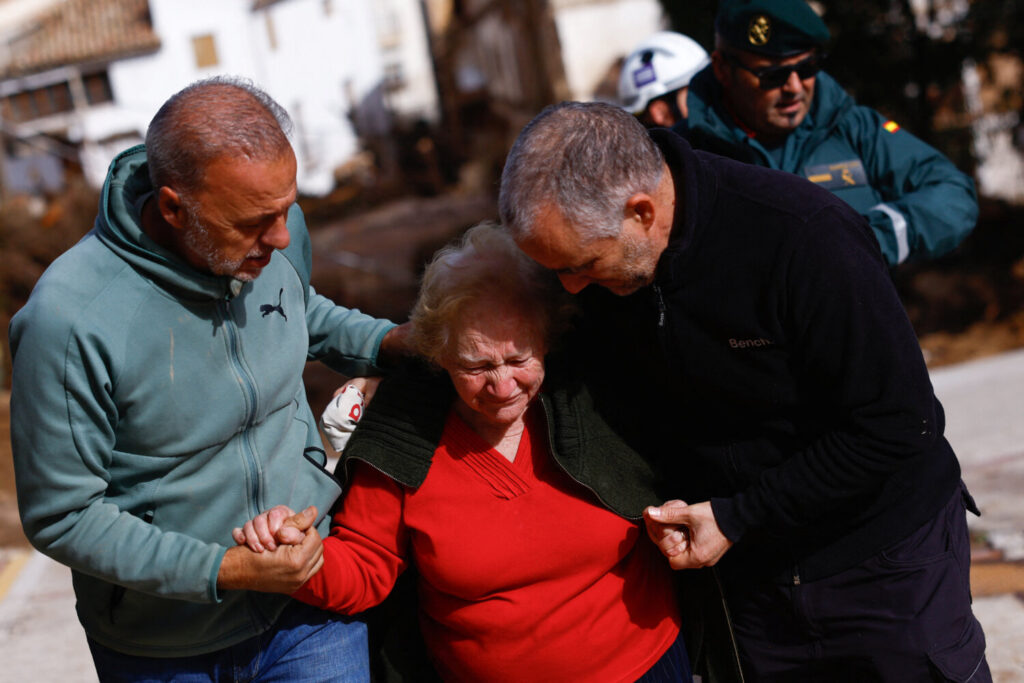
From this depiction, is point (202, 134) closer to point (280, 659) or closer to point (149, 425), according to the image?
point (149, 425)

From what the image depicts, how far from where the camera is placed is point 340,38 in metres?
35.4

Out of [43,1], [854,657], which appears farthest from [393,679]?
[43,1]

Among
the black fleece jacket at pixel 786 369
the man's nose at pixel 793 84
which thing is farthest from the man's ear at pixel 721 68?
the black fleece jacket at pixel 786 369

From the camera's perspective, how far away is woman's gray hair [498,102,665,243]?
192 centimetres

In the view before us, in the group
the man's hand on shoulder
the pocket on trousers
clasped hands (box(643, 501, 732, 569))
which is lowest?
the pocket on trousers

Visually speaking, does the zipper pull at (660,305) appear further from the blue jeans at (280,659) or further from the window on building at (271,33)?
the window on building at (271,33)

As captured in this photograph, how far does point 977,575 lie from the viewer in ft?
12.4

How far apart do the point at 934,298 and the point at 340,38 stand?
30.5m

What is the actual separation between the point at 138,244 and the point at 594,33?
16.0 m

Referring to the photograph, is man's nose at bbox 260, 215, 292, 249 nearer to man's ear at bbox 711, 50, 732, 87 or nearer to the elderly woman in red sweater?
the elderly woman in red sweater

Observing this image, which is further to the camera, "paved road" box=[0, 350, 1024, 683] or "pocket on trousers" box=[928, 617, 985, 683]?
"paved road" box=[0, 350, 1024, 683]

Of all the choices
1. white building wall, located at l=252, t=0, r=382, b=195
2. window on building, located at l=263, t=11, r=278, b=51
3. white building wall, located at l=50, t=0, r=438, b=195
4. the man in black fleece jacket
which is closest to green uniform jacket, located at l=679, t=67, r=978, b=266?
the man in black fleece jacket

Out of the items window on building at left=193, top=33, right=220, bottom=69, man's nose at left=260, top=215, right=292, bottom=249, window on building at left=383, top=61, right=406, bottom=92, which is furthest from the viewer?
window on building at left=383, top=61, right=406, bottom=92

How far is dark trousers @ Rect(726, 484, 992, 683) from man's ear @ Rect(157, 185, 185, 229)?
1.58m
